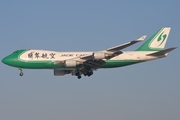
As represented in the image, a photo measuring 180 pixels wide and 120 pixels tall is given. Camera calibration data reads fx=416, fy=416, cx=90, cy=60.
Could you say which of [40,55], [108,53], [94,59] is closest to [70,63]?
[94,59]

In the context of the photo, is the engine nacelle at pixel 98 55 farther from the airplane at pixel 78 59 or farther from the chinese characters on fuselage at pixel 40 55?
the chinese characters on fuselage at pixel 40 55

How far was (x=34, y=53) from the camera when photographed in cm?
5925

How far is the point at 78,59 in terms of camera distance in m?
56.5

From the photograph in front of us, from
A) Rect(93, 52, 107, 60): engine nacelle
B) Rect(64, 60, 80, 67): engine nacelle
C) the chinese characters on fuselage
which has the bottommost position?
Rect(64, 60, 80, 67): engine nacelle

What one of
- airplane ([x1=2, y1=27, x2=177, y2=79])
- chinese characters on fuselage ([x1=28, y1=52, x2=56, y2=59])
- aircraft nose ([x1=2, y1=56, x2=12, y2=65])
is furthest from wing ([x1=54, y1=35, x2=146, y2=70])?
aircraft nose ([x1=2, y1=56, x2=12, y2=65])

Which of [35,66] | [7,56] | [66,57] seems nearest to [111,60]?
[66,57]

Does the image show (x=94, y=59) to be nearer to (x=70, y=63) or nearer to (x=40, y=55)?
(x=70, y=63)

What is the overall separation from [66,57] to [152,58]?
40.4ft

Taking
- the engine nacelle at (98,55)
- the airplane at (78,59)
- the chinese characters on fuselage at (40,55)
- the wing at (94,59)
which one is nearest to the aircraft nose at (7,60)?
the airplane at (78,59)

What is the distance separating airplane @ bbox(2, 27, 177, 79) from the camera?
5591cm

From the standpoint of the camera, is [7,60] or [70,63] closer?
[70,63]

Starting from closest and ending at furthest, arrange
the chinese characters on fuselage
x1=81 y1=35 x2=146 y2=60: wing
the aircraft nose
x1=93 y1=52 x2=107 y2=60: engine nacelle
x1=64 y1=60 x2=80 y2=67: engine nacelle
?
x1=81 y1=35 x2=146 y2=60: wing
x1=93 y1=52 x2=107 y2=60: engine nacelle
x1=64 y1=60 x2=80 y2=67: engine nacelle
the chinese characters on fuselage
the aircraft nose

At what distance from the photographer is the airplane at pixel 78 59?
55906 mm

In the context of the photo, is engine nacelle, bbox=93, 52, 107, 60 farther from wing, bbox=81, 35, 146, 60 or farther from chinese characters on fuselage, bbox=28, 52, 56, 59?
chinese characters on fuselage, bbox=28, 52, 56, 59
